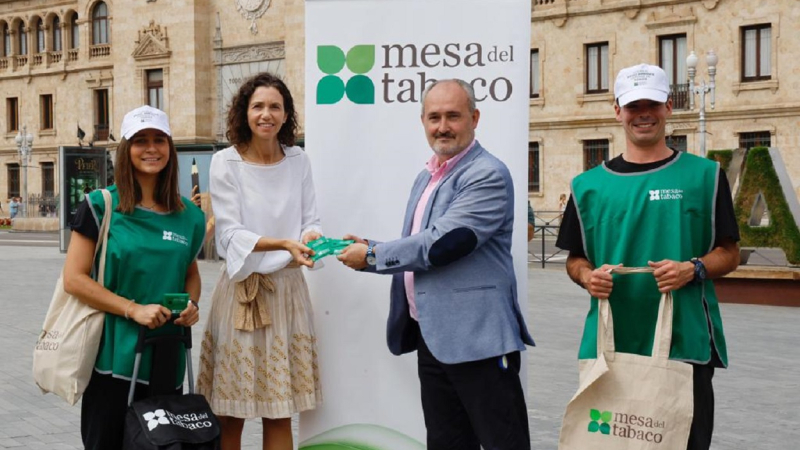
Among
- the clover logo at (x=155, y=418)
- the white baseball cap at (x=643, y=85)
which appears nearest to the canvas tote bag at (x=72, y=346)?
the clover logo at (x=155, y=418)

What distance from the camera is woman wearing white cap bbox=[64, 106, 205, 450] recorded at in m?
3.86

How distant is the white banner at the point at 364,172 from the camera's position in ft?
15.6

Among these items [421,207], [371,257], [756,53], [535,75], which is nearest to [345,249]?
[371,257]

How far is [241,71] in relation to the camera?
1726 inches

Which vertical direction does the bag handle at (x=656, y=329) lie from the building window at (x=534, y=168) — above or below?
below

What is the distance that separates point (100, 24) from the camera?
49.3 metres

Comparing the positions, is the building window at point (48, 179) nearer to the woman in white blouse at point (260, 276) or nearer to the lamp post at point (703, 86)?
the lamp post at point (703, 86)

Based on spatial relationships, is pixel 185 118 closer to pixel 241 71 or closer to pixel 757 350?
pixel 241 71

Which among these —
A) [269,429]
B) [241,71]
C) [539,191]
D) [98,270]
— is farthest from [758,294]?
[241,71]

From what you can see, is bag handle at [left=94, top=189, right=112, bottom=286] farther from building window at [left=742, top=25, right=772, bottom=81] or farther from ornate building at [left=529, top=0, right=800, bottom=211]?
building window at [left=742, top=25, right=772, bottom=81]

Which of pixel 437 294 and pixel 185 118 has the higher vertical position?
pixel 185 118

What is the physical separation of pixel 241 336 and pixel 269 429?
51 centimetres

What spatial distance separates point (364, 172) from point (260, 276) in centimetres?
75

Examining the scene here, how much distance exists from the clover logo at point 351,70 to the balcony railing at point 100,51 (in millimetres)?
46582
